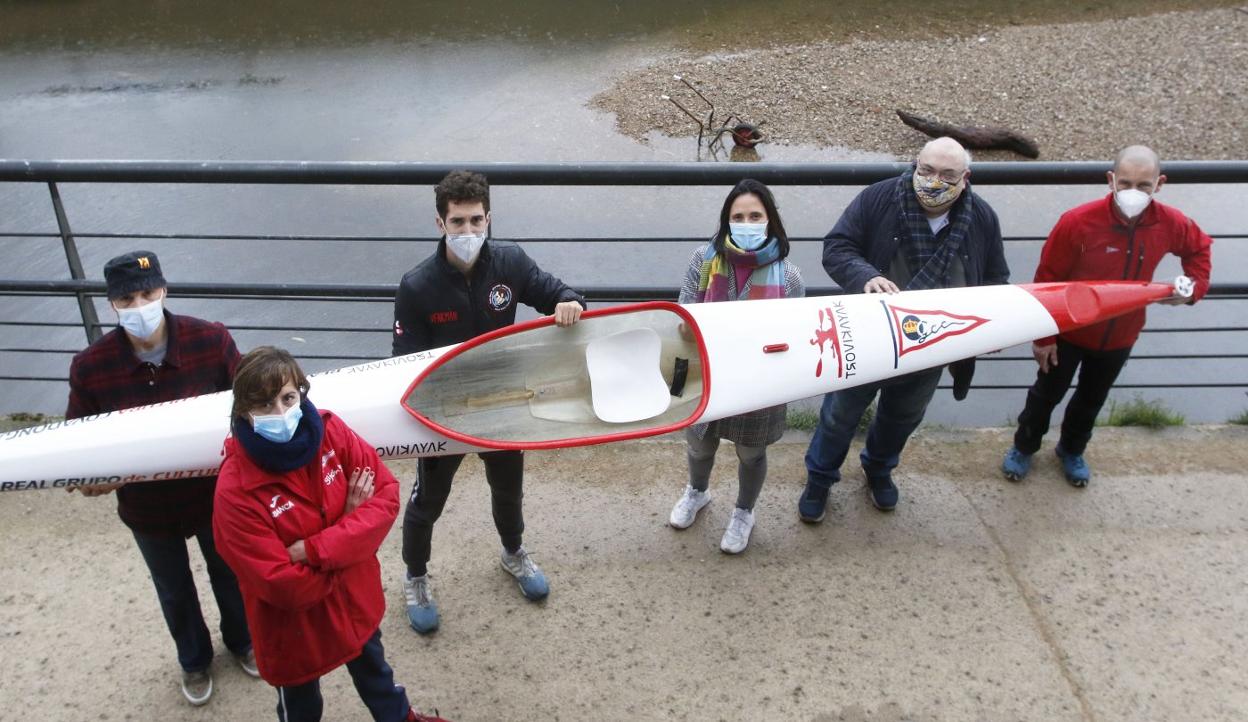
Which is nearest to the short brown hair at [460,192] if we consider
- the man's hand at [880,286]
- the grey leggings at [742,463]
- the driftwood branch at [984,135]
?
the grey leggings at [742,463]

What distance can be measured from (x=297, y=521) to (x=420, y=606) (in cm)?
117

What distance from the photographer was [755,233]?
3.48m

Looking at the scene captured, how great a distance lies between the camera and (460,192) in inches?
123

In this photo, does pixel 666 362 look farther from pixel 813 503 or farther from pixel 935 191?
pixel 935 191

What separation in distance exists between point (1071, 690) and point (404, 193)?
23.6ft

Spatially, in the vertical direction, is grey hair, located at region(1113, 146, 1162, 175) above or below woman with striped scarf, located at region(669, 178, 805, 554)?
above

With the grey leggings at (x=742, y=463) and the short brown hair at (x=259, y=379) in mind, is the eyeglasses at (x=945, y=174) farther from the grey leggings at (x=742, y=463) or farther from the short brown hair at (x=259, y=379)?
the short brown hair at (x=259, y=379)

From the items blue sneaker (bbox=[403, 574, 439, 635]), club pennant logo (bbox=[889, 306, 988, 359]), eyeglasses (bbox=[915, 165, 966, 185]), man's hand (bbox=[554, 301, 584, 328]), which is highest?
eyeglasses (bbox=[915, 165, 966, 185])

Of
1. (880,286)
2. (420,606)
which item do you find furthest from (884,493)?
(420,606)

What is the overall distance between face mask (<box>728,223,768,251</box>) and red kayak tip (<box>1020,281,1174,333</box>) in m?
1.16

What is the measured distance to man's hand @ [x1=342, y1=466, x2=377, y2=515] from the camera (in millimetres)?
2633

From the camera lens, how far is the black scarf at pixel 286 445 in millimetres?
Answer: 2438

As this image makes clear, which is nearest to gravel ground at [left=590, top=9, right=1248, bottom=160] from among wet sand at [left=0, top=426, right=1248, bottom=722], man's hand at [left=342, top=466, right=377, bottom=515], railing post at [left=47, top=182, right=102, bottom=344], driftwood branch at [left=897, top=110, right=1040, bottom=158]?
driftwood branch at [left=897, top=110, right=1040, bottom=158]

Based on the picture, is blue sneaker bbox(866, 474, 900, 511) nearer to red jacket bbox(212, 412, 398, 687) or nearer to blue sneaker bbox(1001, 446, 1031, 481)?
blue sneaker bbox(1001, 446, 1031, 481)
